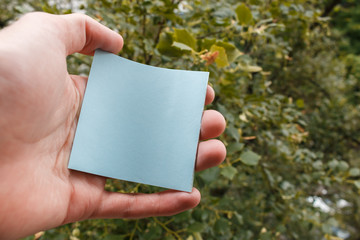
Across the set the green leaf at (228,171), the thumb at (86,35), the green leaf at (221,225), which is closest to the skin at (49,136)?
the thumb at (86,35)

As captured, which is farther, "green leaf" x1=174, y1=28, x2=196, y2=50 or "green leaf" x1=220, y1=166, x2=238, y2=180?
"green leaf" x1=220, y1=166, x2=238, y2=180

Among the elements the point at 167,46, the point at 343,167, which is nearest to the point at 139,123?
the point at 167,46

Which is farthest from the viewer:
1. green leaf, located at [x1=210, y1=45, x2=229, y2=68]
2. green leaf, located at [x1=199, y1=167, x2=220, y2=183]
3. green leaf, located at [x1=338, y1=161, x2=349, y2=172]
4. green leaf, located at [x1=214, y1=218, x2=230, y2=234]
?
green leaf, located at [x1=338, y1=161, x2=349, y2=172]

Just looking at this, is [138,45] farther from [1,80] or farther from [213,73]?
[1,80]

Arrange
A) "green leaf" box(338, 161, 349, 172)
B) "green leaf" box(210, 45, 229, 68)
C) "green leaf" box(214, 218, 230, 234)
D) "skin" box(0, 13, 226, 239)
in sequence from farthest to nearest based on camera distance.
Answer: "green leaf" box(338, 161, 349, 172)
"green leaf" box(214, 218, 230, 234)
"green leaf" box(210, 45, 229, 68)
"skin" box(0, 13, 226, 239)

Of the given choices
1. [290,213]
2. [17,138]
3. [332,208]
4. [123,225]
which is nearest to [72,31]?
[17,138]

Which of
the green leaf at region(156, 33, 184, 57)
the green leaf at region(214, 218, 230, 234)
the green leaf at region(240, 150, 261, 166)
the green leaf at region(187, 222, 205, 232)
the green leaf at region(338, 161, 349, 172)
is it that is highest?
the green leaf at region(156, 33, 184, 57)

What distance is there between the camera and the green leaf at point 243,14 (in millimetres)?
834

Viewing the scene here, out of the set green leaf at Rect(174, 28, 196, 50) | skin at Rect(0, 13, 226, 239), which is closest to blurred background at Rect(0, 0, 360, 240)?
green leaf at Rect(174, 28, 196, 50)

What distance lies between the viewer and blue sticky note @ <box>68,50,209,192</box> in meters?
0.74

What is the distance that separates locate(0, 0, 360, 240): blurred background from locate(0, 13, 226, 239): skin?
0.43ft

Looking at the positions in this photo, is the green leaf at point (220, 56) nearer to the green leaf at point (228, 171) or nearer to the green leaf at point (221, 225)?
the green leaf at point (228, 171)

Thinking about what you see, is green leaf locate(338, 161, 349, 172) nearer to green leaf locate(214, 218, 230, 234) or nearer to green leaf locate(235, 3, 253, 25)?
green leaf locate(214, 218, 230, 234)

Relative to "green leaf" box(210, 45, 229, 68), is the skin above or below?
below
